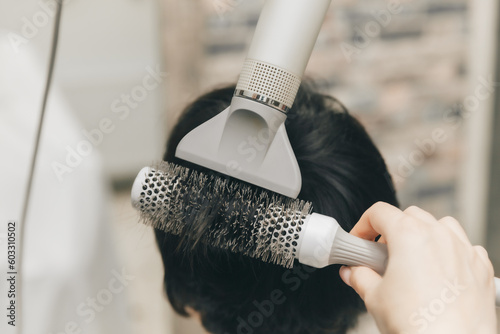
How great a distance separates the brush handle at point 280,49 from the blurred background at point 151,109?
31 cm

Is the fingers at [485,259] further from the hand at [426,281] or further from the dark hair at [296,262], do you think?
the dark hair at [296,262]

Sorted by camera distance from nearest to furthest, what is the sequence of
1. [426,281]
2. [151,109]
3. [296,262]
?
[426,281]
[296,262]
[151,109]

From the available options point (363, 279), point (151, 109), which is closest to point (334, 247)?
point (363, 279)

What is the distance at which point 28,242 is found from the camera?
21.4 inches

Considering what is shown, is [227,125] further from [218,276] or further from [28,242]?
[28,242]

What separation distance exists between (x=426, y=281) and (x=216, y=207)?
185 mm

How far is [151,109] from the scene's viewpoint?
3.50 feet

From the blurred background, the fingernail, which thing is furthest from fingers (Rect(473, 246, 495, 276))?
the blurred background

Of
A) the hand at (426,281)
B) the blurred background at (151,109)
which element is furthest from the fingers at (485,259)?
the blurred background at (151,109)

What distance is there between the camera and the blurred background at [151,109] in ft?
1.89

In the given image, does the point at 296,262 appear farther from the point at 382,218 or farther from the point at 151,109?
the point at 151,109

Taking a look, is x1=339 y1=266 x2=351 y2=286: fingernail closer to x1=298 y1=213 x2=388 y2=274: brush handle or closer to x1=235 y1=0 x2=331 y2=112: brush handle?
x1=298 y1=213 x2=388 y2=274: brush handle

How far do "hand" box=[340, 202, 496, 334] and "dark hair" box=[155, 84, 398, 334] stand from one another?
0.34ft

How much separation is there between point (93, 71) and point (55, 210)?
0.63 meters
